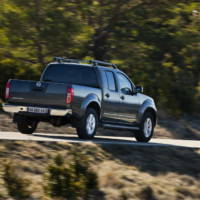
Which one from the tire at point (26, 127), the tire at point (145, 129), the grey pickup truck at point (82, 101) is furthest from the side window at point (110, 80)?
the tire at point (26, 127)

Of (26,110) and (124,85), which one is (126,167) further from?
(124,85)

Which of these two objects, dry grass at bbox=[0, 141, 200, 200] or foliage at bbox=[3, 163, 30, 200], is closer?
foliage at bbox=[3, 163, 30, 200]

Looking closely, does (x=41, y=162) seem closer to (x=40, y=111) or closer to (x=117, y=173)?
(x=117, y=173)

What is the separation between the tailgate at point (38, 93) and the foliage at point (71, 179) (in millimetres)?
2753

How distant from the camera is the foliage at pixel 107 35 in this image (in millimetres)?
20891

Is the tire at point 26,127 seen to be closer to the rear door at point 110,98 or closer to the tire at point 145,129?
the rear door at point 110,98

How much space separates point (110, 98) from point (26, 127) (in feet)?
6.70

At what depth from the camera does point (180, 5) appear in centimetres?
2247

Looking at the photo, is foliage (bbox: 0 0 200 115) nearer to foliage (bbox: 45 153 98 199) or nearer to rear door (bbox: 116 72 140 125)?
rear door (bbox: 116 72 140 125)

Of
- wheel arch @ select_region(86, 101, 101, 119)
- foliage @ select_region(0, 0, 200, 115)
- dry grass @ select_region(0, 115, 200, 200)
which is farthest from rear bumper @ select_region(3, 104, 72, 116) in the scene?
foliage @ select_region(0, 0, 200, 115)

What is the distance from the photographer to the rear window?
16.4 m

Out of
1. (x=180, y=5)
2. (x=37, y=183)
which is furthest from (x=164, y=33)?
(x=37, y=183)

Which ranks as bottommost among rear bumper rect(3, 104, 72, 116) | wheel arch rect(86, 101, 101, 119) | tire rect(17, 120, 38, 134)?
tire rect(17, 120, 38, 134)

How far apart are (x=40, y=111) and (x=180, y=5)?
8.63 meters
